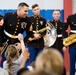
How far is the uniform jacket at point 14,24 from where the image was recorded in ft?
14.6

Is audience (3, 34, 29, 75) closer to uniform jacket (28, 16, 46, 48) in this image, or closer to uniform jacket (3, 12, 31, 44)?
uniform jacket (3, 12, 31, 44)

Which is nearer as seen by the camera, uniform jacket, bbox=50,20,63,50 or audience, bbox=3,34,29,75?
audience, bbox=3,34,29,75

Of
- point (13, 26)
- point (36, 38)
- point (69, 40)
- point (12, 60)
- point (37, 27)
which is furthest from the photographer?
point (37, 27)

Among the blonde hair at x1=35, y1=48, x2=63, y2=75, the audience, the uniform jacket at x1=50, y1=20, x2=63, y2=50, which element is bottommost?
the uniform jacket at x1=50, y1=20, x2=63, y2=50

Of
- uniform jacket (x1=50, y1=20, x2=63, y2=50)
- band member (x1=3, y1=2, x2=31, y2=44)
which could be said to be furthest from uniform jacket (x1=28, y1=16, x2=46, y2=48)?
band member (x1=3, y1=2, x2=31, y2=44)

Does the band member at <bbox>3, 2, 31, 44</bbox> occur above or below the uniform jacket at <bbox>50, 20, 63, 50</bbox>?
above

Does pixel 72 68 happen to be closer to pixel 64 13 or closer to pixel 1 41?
pixel 1 41

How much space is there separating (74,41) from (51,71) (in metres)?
3.58

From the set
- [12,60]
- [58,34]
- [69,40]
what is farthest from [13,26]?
[12,60]

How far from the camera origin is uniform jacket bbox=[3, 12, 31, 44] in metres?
4.46

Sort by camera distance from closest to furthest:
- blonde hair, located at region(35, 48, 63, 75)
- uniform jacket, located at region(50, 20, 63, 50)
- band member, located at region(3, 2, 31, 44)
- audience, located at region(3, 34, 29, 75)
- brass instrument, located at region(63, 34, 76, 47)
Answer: blonde hair, located at region(35, 48, 63, 75) < audience, located at region(3, 34, 29, 75) < band member, located at region(3, 2, 31, 44) < brass instrument, located at region(63, 34, 76, 47) < uniform jacket, located at region(50, 20, 63, 50)

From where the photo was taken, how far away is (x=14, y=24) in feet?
14.9

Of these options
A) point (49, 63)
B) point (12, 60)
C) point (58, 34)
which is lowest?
point (58, 34)

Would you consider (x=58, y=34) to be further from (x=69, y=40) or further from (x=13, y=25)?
(x=13, y=25)
